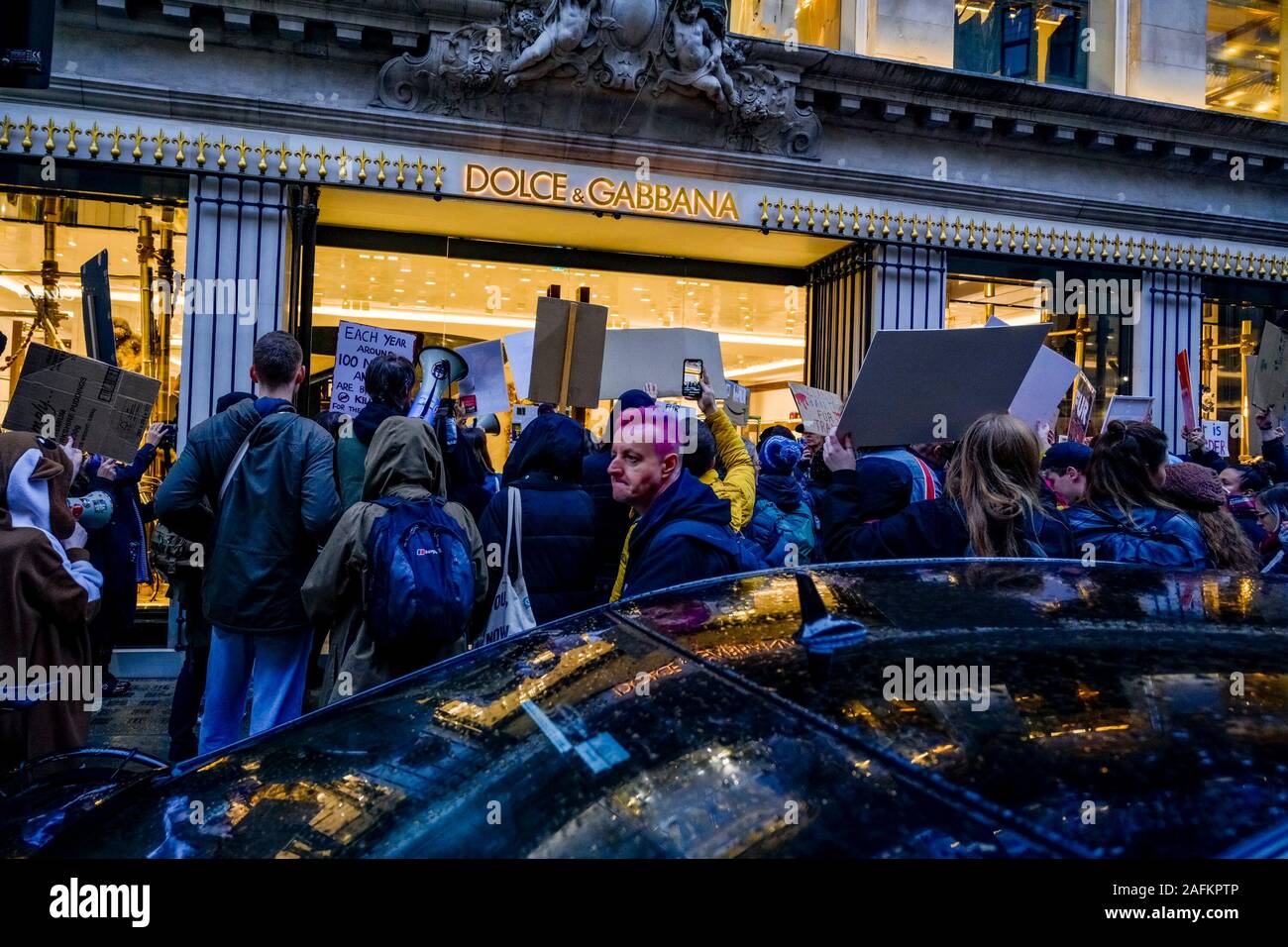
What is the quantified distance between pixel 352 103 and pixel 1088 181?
7816 millimetres

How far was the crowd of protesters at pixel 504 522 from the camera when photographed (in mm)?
3707

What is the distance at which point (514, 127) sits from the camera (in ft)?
29.0

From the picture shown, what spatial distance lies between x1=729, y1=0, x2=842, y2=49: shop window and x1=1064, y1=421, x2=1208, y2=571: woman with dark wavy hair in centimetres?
739

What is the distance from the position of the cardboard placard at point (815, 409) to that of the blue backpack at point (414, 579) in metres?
2.98

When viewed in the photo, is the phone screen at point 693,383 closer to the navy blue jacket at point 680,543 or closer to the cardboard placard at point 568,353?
the cardboard placard at point 568,353

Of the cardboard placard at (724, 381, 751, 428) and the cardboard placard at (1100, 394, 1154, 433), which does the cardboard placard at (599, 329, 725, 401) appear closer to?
the cardboard placard at (724, 381, 751, 428)

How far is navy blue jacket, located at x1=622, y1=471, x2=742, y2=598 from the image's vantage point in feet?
10.6

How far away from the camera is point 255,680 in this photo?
4.60 meters

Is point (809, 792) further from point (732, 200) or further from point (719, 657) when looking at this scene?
point (732, 200)

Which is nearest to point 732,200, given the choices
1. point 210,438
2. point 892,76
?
point 892,76
